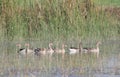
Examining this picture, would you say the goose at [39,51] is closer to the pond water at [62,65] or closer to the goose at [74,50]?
the pond water at [62,65]

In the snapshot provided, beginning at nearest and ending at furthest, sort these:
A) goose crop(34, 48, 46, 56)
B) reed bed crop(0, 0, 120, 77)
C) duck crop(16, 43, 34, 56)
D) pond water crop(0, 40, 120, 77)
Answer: pond water crop(0, 40, 120, 77) → goose crop(34, 48, 46, 56) → duck crop(16, 43, 34, 56) → reed bed crop(0, 0, 120, 77)

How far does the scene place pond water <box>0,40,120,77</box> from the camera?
14.8 meters

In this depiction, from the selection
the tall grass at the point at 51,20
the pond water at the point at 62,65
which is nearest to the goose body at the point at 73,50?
the pond water at the point at 62,65

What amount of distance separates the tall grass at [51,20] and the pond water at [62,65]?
1481 mm

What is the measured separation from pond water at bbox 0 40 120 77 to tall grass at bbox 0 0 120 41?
1481mm

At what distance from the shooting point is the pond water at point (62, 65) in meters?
14.8

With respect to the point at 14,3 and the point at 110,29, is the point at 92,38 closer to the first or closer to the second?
the point at 110,29

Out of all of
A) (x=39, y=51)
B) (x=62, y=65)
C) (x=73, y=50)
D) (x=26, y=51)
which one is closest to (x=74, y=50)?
(x=73, y=50)

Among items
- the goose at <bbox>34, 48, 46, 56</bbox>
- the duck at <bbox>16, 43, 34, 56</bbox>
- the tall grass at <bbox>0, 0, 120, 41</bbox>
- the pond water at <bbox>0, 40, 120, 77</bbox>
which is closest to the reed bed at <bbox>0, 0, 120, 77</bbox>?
the tall grass at <bbox>0, 0, 120, 41</bbox>

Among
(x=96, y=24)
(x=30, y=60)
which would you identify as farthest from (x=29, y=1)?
(x=30, y=60)

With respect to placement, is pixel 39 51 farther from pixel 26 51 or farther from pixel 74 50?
pixel 74 50

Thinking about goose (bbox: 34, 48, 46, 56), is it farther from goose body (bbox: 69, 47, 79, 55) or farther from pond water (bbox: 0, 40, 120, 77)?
goose body (bbox: 69, 47, 79, 55)

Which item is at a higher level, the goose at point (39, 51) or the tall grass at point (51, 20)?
the tall grass at point (51, 20)

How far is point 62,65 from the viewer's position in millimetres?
16250
